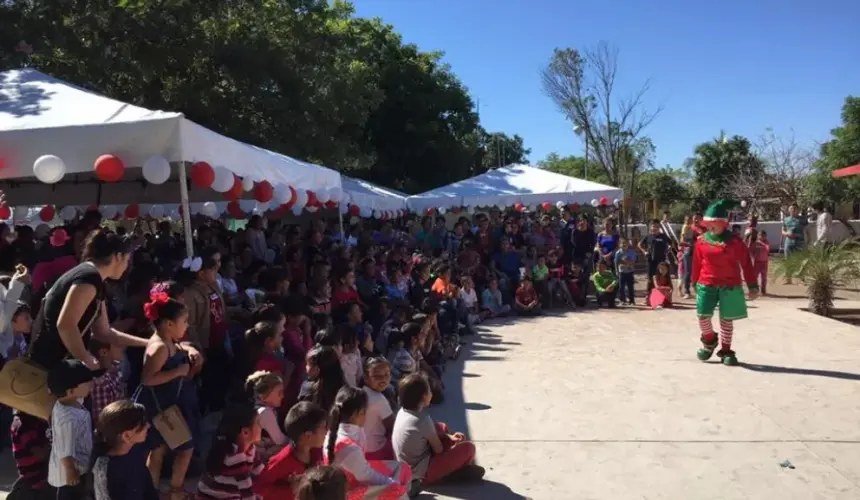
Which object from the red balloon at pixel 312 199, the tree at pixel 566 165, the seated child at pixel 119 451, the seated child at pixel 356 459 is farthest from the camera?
the tree at pixel 566 165

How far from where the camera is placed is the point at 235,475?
340 centimetres

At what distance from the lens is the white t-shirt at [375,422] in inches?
183

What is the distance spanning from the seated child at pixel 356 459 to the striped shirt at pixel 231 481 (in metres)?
0.44

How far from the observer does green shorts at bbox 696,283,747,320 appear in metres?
8.05

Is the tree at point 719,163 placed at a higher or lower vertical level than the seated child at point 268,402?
higher

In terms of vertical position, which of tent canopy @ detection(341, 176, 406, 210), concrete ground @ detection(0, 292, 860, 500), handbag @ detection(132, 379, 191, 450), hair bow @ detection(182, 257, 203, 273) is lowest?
concrete ground @ detection(0, 292, 860, 500)

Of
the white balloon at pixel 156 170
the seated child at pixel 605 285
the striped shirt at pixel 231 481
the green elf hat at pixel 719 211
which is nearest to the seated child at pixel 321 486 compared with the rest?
the striped shirt at pixel 231 481

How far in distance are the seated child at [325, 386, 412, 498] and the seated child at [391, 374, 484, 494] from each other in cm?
45

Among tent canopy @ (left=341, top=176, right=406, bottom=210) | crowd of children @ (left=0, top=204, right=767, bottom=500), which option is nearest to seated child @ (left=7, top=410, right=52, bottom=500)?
crowd of children @ (left=0, top=204, right=767, bottom=500)

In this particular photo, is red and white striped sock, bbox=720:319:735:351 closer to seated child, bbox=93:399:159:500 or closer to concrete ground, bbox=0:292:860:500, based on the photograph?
concrete ground, bbox=0:292:860:500

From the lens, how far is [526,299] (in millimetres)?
13266

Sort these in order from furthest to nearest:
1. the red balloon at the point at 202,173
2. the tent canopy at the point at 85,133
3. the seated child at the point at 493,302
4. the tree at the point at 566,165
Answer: the tree at the point at 566,165 < the seated child at the point at 493,302 < the red balloon at the point at 202,173 < the tent canopy at the point at 85,133

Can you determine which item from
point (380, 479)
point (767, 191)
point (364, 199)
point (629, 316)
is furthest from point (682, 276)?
point (767, 191)

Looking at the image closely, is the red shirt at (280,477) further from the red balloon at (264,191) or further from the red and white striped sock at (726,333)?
the red and white striped sock at (726,333)
